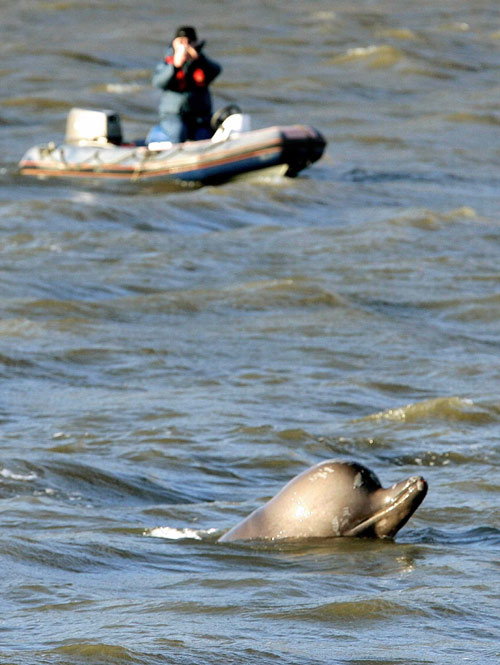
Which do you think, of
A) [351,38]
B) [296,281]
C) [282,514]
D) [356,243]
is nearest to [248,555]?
[282,514]

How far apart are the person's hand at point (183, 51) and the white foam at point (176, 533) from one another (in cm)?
1115

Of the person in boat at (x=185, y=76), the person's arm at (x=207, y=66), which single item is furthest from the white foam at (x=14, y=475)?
the person's arm at (x=207, y=66)

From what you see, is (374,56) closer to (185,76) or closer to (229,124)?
(229,124)

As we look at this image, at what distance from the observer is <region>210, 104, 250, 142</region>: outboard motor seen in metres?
17.9

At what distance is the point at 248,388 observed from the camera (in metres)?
10.0

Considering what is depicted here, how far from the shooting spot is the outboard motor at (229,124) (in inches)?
704

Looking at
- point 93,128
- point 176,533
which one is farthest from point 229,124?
point 176,533

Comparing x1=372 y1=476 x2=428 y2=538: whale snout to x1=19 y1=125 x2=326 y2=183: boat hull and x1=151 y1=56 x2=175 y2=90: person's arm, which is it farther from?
x1=19 y1=125 x2=326 y2=183: boat hull

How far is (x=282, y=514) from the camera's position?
6328 mm

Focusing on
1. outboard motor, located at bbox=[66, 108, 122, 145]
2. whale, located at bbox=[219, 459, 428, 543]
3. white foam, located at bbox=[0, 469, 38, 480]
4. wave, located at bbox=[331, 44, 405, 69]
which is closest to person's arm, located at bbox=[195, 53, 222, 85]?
outboard motor, located at bbox=[66, 108, 122, 145]

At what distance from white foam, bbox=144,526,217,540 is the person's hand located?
1115cm

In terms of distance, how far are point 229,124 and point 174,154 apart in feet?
2.33

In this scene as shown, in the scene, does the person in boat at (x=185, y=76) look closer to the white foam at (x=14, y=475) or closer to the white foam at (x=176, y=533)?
the white foam at (x=14, y=475)

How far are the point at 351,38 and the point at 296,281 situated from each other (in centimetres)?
1990
